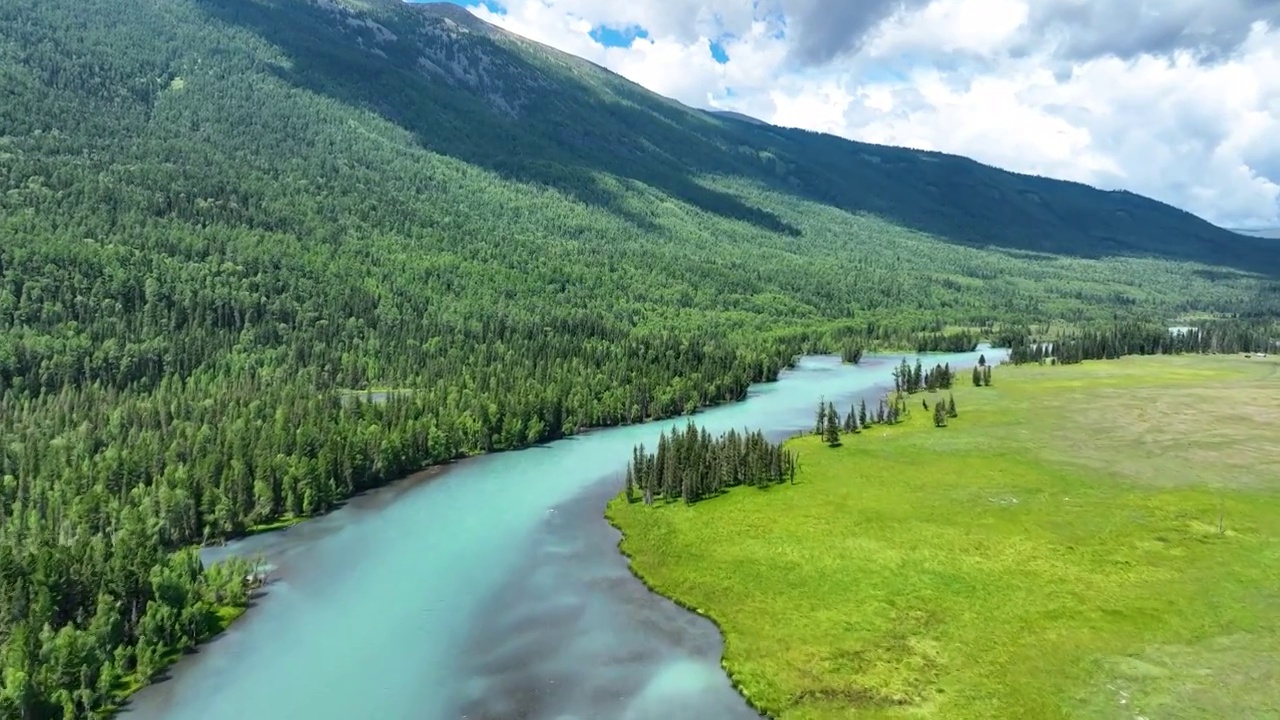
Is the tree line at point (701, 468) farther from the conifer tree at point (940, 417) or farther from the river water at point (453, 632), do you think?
the conifer tree at point (940, 417)

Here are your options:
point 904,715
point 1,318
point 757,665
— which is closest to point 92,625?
point 757,665

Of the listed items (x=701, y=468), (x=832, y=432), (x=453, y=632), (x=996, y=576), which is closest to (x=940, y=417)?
(x=832, y=432)

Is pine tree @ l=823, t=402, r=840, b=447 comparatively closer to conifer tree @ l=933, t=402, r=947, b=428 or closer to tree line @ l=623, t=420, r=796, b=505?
tree line @ l=623, t=420, r=796, b=505

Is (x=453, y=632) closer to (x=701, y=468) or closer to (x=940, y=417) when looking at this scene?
(x=701, y=468)

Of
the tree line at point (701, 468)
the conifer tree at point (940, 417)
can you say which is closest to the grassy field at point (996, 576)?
the tree line at point (701, 468)

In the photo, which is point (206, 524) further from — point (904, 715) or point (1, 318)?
point (1, 318)

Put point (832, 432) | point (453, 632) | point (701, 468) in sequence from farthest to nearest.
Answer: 1. point (832, 432)
2. point (701, 468)
3. point (453, 632)
